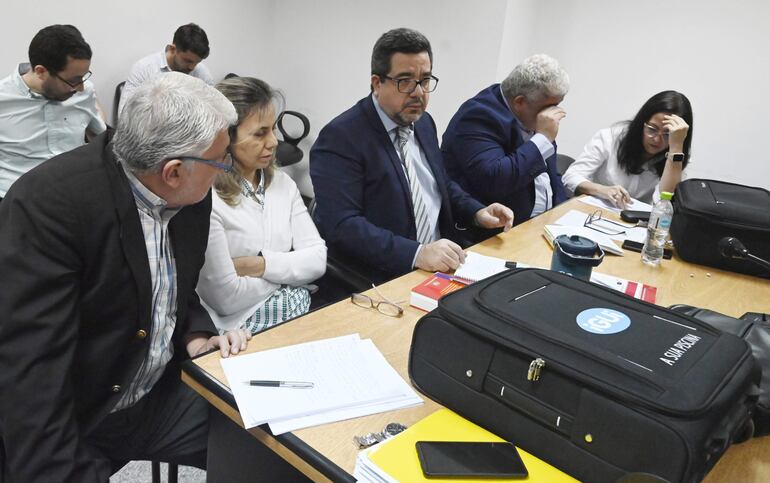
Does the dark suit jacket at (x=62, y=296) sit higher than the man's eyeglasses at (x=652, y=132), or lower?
lower

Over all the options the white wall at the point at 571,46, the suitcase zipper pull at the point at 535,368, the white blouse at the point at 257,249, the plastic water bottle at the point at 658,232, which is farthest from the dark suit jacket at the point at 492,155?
the suitcase zipper pull at the point at 535,368

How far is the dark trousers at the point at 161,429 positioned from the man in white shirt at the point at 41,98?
5.59 ft

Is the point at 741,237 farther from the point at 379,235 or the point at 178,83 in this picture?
the point at 178,83

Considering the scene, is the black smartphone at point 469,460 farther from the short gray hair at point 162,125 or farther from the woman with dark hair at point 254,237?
the woman with dark hair at point 254,237

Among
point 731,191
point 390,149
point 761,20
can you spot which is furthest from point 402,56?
point 761,20

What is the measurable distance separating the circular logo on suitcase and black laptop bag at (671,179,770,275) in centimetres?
114

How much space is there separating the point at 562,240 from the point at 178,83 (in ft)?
3.41

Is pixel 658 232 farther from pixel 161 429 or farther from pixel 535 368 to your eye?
pixel 161 429

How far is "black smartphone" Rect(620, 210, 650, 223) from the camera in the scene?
7.78 feet

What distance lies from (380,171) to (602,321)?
1.11m

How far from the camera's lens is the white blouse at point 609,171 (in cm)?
282

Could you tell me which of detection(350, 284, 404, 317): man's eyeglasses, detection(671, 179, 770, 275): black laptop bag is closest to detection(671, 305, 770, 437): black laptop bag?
detection(671, 179, 770, 275): black laptop bag

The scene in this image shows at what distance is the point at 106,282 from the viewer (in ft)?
3.73

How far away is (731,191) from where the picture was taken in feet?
6.93
